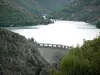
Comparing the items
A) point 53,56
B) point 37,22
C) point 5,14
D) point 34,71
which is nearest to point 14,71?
point 34,71

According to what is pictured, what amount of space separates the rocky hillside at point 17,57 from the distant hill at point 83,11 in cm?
10774

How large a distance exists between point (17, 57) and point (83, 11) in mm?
126267

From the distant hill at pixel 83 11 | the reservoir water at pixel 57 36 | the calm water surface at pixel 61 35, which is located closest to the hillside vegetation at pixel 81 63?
the reservoir water at pixel 57 36

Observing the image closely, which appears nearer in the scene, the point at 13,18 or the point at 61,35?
the point at 61,35

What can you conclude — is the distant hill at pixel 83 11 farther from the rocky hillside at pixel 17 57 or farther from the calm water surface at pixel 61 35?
the rocky hillside at pixel 17 57

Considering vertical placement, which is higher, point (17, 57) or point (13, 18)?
point (13, 18)

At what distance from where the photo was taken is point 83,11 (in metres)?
153

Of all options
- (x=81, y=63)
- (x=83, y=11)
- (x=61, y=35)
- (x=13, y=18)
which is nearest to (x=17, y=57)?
(x=81, y=63)

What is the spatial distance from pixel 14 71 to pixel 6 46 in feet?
11.3

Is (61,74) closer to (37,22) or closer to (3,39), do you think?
(3,39)

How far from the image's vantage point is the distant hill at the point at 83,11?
477 feet

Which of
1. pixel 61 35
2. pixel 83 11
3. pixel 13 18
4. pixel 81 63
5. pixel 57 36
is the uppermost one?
pixel 83 11

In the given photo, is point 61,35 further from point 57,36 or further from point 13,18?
point 13,18

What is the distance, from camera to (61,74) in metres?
15.3
